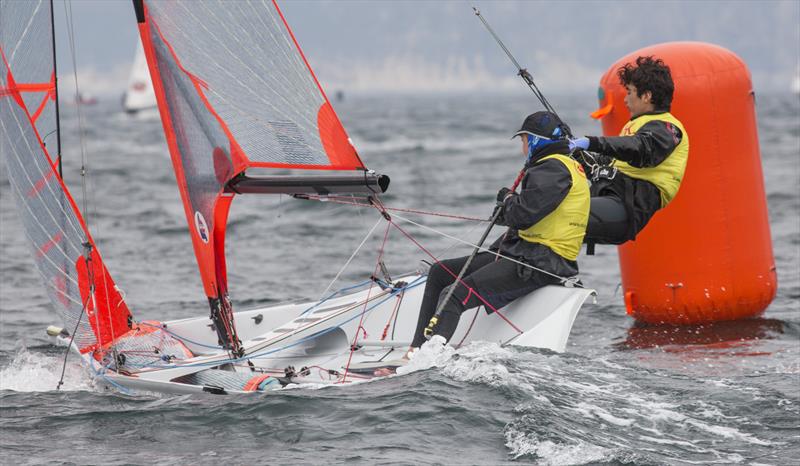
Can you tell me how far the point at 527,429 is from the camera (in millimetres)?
4656

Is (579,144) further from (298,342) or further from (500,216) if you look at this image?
(298,342)

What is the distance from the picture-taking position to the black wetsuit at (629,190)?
18.2 feet

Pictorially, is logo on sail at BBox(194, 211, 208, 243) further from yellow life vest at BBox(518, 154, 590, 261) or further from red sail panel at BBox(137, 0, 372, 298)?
yellow life vest at BBox(518, 154, 590, 261)

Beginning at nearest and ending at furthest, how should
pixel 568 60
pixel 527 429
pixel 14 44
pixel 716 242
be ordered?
pixel 527 429
pixel 14 44
pixel 716 242
pixel 568 60

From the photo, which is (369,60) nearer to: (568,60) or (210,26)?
(568,60)

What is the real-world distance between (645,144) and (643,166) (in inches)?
5.4

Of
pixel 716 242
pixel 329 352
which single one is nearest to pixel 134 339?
pixel 329 352

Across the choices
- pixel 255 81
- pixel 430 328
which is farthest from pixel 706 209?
pixel 255 81

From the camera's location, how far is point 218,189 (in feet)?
18.2

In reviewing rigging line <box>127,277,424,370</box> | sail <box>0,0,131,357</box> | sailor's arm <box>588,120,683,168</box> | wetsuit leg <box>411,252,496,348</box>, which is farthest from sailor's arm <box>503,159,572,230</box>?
sail <box>0,0,131,357</box>

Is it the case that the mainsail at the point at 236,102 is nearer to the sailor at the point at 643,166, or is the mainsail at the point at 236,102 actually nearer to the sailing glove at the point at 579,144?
the sailing glove at the point at 579,144

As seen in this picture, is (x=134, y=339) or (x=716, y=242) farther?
(x=716, y=242)

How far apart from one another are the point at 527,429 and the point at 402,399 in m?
0.66

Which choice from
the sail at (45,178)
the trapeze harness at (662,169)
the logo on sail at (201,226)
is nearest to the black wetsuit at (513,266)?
the trapeze harness at (662,169)
